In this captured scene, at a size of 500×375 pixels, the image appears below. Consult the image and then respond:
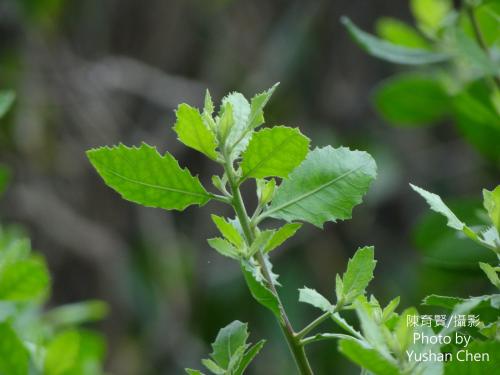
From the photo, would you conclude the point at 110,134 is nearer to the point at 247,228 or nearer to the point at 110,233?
the point at 110,233

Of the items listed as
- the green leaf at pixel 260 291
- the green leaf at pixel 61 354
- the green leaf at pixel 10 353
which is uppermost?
the green leaf at pixel 260 291

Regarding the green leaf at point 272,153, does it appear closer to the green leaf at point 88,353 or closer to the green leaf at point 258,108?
the green leaf at point 258,108

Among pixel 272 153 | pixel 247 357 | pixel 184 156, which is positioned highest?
pixel 272 153

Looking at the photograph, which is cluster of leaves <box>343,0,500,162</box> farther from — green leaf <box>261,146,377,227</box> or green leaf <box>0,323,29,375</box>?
green leaf <box>0,323,29,375</box>

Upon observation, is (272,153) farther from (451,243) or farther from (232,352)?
(451,243)

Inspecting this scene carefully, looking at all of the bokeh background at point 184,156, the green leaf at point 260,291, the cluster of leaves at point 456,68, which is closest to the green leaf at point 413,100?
the cluster of leaves at point 456,68

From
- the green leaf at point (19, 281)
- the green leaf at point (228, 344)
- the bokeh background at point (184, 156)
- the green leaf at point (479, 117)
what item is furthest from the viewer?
the bokeh background at point (184, 156)

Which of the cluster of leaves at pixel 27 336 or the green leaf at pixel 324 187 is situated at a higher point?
the green leaf at pixel 324 187

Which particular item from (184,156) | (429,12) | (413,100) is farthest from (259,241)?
(184,156)
